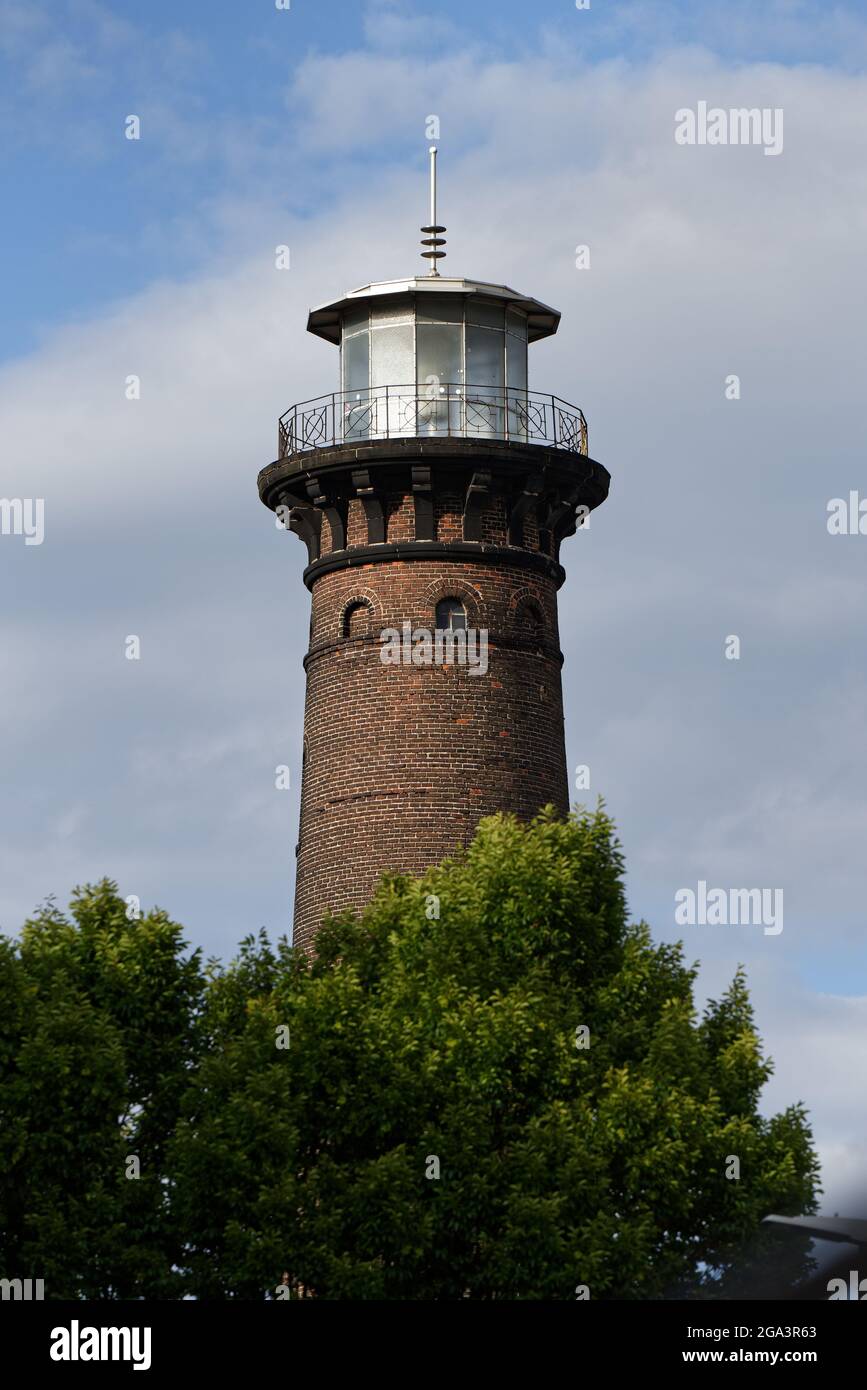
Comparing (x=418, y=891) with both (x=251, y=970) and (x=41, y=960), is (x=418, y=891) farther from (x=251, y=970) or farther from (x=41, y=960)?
(x=41, y=960)

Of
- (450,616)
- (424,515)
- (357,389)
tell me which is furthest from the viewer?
(357,389)

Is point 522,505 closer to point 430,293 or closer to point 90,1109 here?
point 430,293

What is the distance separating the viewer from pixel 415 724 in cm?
5359

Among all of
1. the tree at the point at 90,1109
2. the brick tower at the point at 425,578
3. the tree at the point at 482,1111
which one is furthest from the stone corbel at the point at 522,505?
the tree at the point at 90,1109

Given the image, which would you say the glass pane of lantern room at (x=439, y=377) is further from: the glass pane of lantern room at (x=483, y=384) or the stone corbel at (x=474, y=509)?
the stone corbel at (x=474, y=509)

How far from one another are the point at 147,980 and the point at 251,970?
2.64 meters

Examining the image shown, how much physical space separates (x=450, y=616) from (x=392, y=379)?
201 inches

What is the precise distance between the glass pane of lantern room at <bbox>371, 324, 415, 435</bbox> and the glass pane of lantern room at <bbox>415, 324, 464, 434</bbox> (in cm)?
20

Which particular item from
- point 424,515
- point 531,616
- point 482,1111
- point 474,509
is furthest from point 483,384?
point 482,1111

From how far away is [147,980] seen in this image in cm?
4316

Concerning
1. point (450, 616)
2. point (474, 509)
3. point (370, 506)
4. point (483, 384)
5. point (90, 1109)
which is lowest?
point (90, 1109)

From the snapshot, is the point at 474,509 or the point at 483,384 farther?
the point at 483,384

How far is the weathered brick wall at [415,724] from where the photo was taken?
174ft
